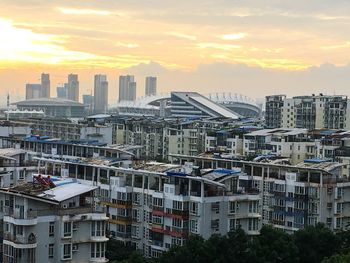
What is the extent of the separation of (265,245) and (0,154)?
29.3 feet

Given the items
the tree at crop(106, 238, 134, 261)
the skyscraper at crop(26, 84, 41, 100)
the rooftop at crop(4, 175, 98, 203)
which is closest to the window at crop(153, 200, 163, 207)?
the tree at crop(106, 238, 134, 261)

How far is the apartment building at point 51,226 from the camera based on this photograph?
16.3 metres

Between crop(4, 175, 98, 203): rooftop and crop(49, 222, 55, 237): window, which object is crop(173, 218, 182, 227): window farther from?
crop(49, 222, 55, 237): window

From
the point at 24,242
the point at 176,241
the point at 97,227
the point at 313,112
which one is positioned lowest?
the point at 176,241

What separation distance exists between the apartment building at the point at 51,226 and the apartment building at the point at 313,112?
40289 millimetres

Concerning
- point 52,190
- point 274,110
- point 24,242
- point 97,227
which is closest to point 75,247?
point 97,227

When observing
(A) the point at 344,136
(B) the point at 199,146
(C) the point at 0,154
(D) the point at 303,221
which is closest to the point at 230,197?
(D) the point at 303,221

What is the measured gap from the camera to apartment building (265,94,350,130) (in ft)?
184

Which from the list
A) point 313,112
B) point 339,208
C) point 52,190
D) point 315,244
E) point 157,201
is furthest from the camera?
point 313,112

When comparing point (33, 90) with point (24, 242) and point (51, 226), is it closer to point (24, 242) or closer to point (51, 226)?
point (51, 226)

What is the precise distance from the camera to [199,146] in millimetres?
46969

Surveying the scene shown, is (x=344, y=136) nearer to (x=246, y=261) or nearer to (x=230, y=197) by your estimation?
(x=230, y=197)

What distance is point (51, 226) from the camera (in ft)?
54.3

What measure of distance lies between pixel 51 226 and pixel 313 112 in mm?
42845
